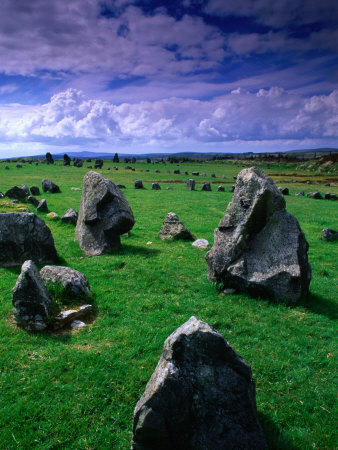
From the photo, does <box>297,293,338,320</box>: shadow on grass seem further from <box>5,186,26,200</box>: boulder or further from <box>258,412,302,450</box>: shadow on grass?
<box>5,186,26,200</box>: boulder

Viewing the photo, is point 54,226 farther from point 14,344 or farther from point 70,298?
point 14,344

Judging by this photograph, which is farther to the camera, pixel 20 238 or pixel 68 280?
pixel 20 238

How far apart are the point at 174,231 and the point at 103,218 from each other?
12.4 feet

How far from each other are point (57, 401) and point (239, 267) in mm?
5640

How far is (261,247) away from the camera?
8906 mm

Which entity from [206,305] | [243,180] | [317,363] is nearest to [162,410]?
[317,363]

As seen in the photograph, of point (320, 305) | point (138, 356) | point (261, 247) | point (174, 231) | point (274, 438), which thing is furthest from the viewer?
point (174, 231)

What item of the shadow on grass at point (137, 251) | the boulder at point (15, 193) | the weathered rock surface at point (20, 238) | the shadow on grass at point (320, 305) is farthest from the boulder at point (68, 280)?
the boulder at point (15, 193)

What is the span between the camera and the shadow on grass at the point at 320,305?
8375mm

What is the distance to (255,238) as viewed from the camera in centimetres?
912

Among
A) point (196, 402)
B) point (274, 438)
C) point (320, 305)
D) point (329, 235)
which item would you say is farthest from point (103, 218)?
point (329, 235)

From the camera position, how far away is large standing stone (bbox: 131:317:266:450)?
3.85m

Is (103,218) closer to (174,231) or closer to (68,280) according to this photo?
(174,231)

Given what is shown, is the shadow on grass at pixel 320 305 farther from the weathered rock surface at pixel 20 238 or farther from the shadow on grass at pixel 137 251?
the weathered rock surface at pixel 20 238
